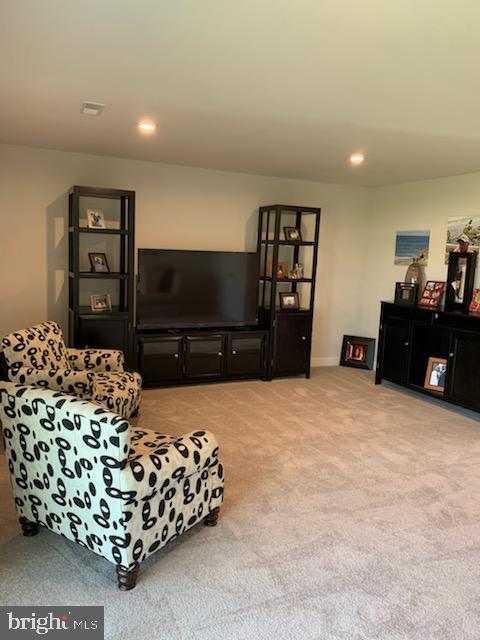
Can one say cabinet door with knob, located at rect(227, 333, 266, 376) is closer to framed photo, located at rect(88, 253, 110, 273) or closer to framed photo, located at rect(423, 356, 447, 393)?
framed photo, located at rect(88, 253, 110, 273)

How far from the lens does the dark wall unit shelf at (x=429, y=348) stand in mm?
4824

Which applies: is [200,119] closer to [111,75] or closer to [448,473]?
[111,75]

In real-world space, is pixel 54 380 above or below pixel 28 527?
above

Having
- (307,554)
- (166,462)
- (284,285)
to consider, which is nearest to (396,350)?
(284,285)

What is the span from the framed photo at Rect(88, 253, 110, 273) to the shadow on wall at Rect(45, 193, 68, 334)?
0.34 metres

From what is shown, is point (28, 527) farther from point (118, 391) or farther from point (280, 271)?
point (280, 271)

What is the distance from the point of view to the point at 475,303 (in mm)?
5125

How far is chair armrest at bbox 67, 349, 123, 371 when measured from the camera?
431 centimetres

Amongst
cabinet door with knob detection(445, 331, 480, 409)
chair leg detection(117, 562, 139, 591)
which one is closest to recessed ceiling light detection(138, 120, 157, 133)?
chair leg detection(117, 562, 139, 591)

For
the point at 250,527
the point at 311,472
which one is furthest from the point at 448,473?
the point at 250,527

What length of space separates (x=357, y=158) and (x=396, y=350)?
2203 millimetres

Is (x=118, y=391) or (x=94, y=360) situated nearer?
(x=118, y=391)

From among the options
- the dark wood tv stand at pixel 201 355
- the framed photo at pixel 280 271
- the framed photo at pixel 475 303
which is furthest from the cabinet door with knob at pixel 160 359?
the framed photo at pixel 475 303
